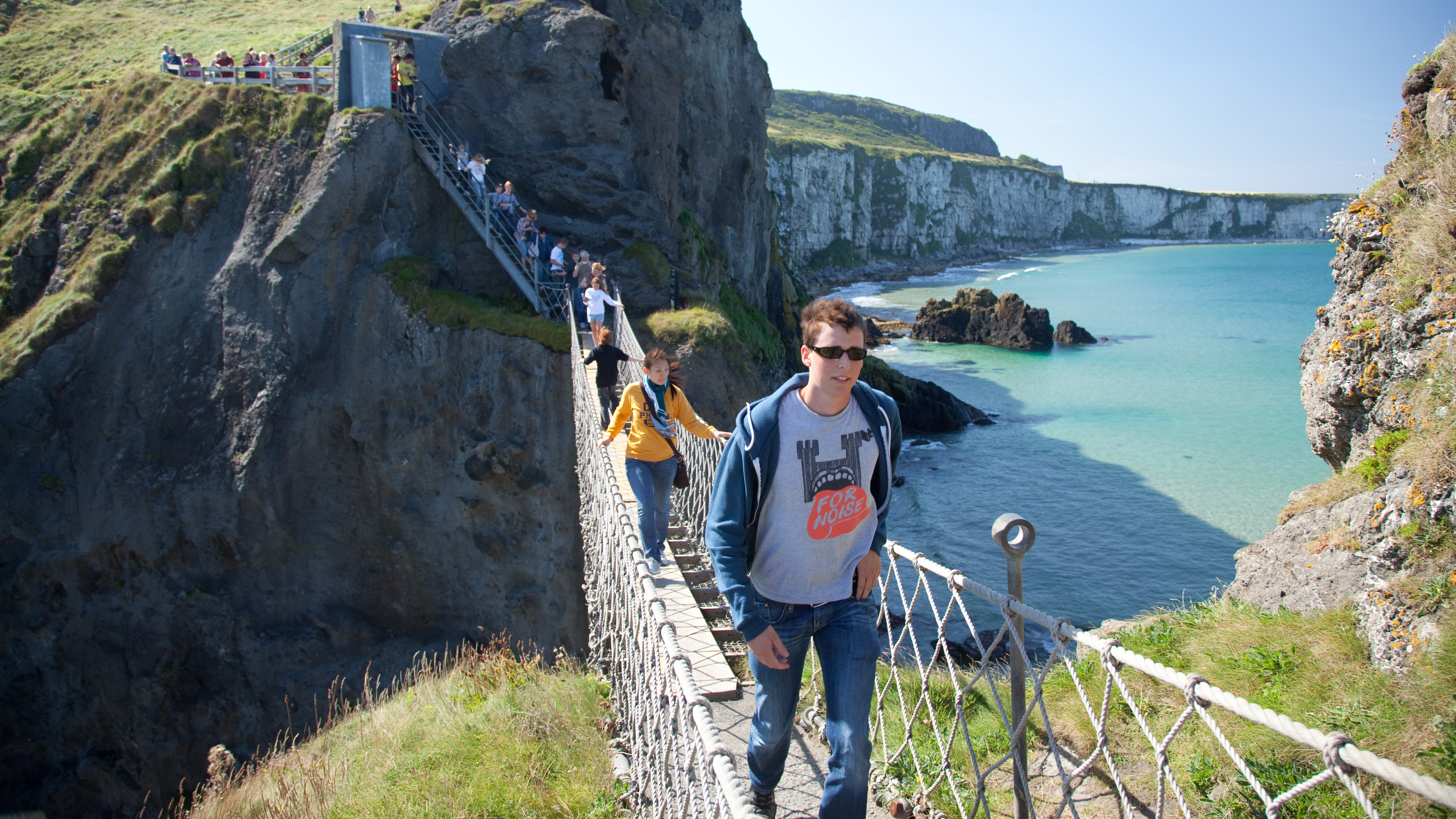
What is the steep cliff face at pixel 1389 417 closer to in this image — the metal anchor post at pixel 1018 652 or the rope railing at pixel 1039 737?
the rope railing at pixel 1039 737

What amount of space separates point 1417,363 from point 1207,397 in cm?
3736

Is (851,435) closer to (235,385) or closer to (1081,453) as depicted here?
(235,385)

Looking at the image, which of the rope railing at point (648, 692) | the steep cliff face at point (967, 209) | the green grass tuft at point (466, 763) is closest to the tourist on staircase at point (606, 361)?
the rope railing at point (648, 692)

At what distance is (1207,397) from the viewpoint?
38531 millimetres

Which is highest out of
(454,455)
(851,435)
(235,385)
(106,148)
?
(106,148)

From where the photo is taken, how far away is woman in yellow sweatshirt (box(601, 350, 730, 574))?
19.2 ft

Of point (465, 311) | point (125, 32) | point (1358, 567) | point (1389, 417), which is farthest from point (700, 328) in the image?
point (125, 32)

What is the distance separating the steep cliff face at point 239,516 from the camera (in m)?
15.2

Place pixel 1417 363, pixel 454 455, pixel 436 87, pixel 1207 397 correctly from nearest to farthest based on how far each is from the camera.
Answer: pixel 1417 363, pixel 454 455, pixel 436 87, pixel 1207 397

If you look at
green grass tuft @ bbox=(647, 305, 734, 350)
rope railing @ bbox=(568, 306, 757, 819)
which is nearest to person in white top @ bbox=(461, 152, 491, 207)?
green grass tuft @ bbox=(647, 305, 734, 350)

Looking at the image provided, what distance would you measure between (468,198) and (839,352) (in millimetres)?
15293

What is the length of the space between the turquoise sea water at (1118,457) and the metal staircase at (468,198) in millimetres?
9491

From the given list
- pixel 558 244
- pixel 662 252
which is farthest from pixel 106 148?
pixel 662 252

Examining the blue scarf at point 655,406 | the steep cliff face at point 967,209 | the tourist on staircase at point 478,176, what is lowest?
the blue scarf at point 655,406
